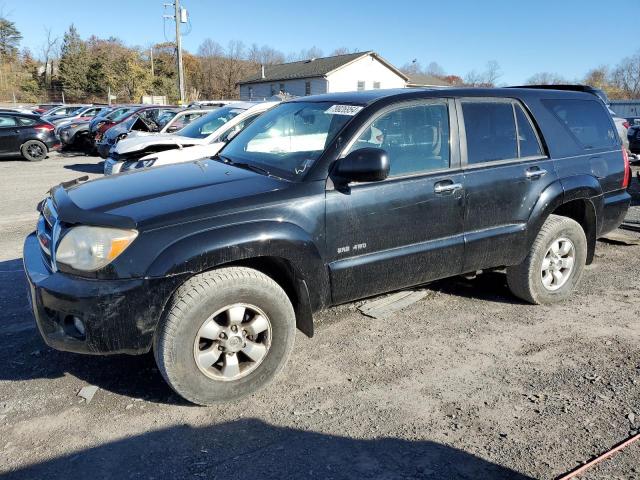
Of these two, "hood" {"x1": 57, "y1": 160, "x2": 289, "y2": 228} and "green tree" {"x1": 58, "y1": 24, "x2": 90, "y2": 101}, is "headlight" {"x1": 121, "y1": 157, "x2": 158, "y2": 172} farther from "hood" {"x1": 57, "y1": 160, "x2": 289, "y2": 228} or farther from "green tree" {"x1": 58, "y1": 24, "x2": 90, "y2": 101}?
"green tree" {"x1": 58, "y1": 24, "x2": 90, "y2": 101}

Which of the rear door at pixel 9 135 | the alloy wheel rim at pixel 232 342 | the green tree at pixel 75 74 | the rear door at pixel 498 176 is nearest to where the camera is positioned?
the alloy wheel rim at pixel 232 342

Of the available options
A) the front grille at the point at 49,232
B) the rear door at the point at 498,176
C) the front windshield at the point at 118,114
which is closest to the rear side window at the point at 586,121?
the rear door at the point at 498,176

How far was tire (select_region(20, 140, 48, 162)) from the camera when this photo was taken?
15914mm

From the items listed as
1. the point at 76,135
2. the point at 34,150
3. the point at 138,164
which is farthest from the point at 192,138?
the point at 76,135

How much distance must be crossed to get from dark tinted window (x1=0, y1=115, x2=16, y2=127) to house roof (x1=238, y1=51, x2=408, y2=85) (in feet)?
107

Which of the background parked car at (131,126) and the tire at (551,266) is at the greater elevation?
the background parked car at (131,126)

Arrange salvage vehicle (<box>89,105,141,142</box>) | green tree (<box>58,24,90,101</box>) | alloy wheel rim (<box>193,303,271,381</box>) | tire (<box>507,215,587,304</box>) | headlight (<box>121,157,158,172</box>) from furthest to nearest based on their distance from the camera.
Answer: green tree (<box>58,24,90,101</box>)
salvage vehicle (<box>89,105,141,142</box>)
headlight (<box>121,157,158,172</box>)
tire (<box>507,215,587,304</box>)
alloy wheel rim (<box>193,303,271,381</box>)

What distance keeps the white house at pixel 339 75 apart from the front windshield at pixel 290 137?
41260 mm

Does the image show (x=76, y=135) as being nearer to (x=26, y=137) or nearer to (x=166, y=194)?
(x=26, y=137)

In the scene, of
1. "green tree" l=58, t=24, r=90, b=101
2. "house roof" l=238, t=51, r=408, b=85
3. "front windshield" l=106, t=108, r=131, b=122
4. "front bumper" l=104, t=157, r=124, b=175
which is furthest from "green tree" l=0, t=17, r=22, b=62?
"front bumper" l=104, t=157, r=124, b=175

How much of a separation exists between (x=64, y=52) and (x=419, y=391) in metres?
69.7

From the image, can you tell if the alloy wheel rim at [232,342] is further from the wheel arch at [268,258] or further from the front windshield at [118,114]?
the front windshield at [118,114]

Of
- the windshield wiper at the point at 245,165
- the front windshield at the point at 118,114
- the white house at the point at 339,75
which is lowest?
the windshield wiper at the point at 245,165

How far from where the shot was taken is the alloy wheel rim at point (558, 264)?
14.8ft
